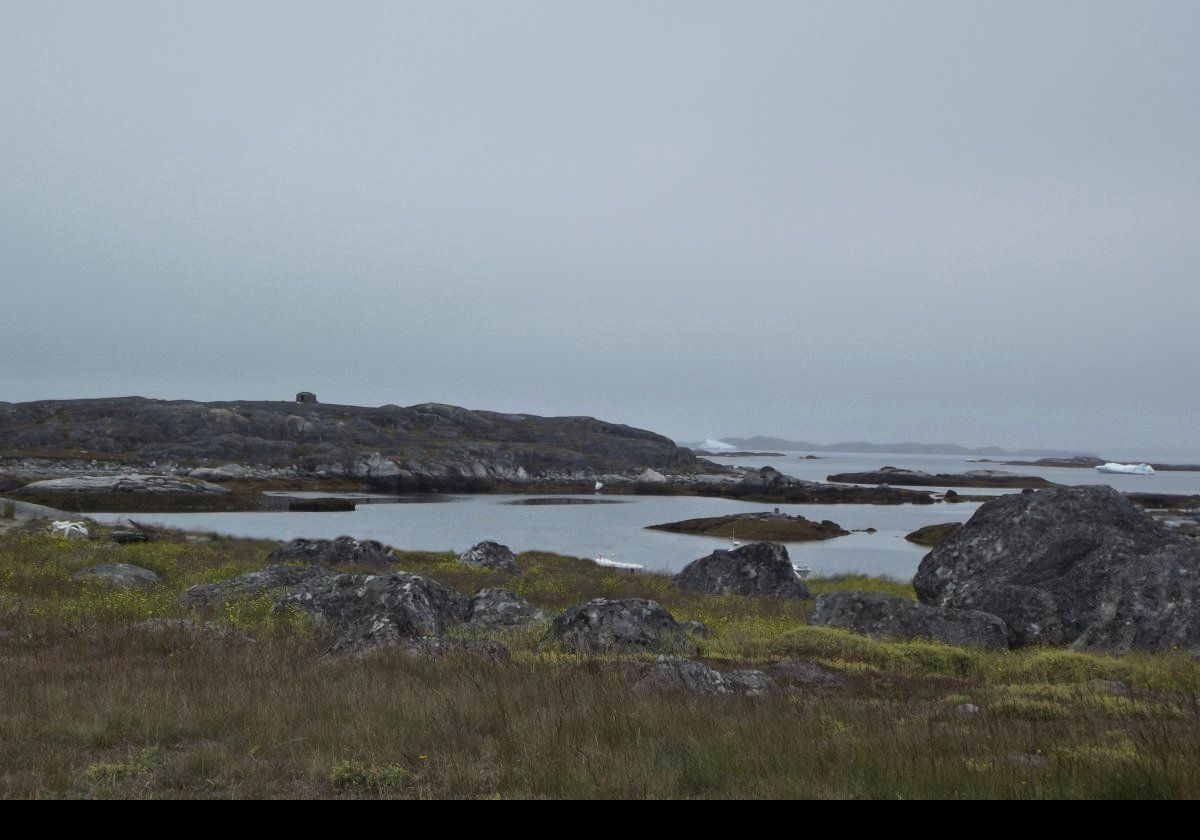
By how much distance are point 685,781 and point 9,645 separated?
35.7ft

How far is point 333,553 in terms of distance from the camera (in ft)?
105

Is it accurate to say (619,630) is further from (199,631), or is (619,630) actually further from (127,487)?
(127,487)

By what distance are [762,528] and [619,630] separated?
5377cm

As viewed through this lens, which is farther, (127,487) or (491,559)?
(127,487)

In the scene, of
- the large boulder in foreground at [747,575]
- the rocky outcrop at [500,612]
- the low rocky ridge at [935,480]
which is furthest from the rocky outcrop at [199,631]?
the low rocky ridge at [935,480]

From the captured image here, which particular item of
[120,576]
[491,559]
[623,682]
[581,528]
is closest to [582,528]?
[581,528]

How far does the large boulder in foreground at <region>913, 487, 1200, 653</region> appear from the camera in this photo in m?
17.4

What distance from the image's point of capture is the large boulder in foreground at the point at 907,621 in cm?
1817

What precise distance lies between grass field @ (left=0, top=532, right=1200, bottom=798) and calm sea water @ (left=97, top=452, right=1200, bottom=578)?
110ft

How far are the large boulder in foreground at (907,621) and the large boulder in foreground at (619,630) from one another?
473 centimetres
